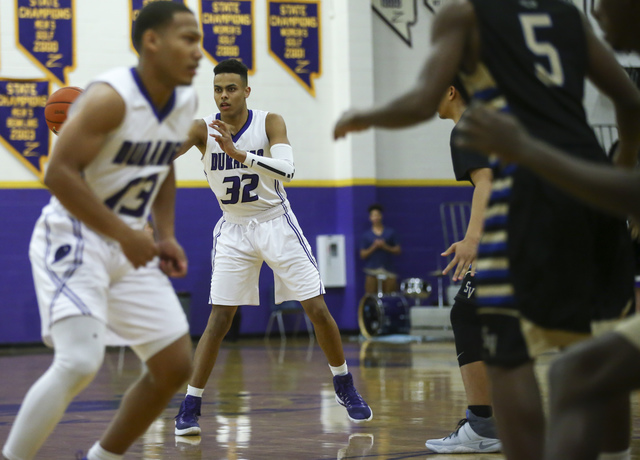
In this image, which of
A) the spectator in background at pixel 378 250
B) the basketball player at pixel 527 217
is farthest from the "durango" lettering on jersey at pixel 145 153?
the spectator in background at pixel 378 250

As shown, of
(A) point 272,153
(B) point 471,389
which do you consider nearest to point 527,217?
(B) point 471,389

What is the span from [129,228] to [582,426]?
150cm

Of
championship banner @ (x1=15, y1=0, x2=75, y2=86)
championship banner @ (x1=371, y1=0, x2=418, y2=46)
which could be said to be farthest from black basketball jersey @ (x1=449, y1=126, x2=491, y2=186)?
championship banner @ (x1=371, y1=0, x2=418, y2=46)

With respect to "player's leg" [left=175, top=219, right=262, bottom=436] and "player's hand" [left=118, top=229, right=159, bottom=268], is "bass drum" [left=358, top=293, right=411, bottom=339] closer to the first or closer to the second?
"player's leg" [left=175, top=219, right=262, bottom=436]

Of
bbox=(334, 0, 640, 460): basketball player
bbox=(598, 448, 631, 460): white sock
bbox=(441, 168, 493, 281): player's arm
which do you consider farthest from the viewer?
bbox=(441, 168, 493, 281): player's arm

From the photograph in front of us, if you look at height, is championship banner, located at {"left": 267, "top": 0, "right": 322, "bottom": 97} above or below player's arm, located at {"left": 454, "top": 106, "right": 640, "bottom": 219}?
above

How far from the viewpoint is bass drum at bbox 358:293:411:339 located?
39.3 ft

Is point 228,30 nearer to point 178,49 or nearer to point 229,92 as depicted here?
point 229,92

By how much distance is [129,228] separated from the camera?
2.72m

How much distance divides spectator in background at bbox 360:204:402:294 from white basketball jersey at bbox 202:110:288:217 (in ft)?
24.4

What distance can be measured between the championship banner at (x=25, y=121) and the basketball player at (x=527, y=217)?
1056 centimetres

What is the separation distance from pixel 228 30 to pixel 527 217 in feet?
36.8

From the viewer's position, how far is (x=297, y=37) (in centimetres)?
1312

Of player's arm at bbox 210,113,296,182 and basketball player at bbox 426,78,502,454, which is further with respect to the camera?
player's arm at bbox 210,113,296,182
